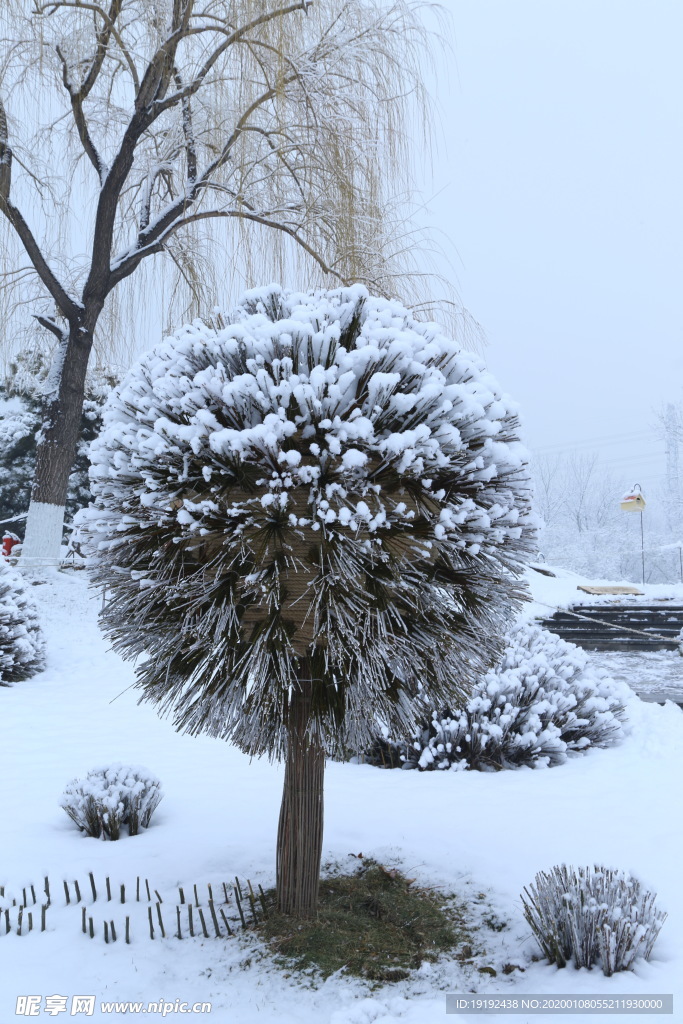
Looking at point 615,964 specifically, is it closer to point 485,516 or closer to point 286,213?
point 485,516

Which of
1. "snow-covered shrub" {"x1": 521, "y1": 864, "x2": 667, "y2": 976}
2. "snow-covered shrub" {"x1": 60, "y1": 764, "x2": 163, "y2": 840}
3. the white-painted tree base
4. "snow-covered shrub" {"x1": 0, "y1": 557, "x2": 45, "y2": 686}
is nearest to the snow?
the white-painted tree base

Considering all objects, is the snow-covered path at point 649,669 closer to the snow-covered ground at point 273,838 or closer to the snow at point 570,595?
the snow-covered ground at point 273,838

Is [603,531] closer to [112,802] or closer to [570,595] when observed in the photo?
[570,595]

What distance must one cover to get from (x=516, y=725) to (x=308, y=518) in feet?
11.8

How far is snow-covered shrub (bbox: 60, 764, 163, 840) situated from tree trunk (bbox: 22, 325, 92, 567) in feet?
20.2

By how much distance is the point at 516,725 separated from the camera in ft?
16.8

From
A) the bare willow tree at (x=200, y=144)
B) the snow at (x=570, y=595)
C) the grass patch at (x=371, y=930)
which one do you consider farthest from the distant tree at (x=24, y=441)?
the grass patch at (x=371, y=930)

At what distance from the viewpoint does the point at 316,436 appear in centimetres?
216

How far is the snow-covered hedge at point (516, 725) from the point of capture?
16.3ft

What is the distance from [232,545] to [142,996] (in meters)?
1.47

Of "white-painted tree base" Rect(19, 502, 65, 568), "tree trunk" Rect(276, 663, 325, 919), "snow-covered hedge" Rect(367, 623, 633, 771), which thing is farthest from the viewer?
"white-painted tree base" Rect(19, 502, 65, 568)

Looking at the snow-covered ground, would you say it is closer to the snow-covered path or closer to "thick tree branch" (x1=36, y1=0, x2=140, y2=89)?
the snow-covered path

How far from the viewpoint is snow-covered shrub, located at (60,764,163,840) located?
11.8 feet

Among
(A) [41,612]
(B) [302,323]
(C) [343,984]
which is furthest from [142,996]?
(A) [41,612]
